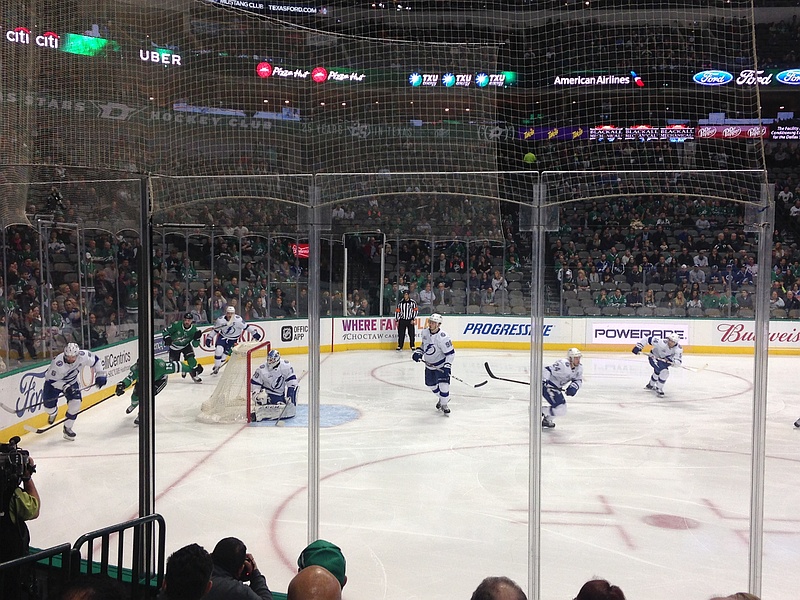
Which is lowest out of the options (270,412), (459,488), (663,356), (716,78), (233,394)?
(459,488)

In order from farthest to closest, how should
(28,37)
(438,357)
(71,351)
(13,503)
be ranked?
1. (438,357)
2. (71,351)
3. (28,37)
4. (13,503)

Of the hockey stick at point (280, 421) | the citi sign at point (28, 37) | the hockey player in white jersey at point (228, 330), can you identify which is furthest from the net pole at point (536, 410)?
the hockey player in white jersey at point (228, 330)

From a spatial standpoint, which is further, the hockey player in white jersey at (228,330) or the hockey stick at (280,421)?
the hockey player in white jersey at (228,330)

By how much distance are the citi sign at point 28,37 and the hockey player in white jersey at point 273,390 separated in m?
4.08

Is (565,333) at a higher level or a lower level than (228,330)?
lower

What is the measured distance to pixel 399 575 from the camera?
11.9 feet

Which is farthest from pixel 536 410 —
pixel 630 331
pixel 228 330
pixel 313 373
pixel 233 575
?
pixel 630 331

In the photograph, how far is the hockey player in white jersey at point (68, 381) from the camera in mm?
6512

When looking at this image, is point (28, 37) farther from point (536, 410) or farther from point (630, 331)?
point (630, 331)

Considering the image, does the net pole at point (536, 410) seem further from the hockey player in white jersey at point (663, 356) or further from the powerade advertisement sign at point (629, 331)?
the powerade advertisement sign at point (629, 331)

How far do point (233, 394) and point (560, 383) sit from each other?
11.5ft

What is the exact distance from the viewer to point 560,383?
291 inches

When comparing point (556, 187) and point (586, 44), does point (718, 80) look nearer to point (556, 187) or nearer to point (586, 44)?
point (586, 44)

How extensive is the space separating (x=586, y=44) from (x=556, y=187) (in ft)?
4.94
